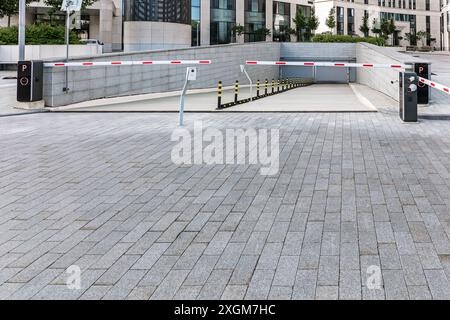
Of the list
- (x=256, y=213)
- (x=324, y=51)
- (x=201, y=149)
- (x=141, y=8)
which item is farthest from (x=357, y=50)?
(x=256, y=213)

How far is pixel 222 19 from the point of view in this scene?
63.3 m

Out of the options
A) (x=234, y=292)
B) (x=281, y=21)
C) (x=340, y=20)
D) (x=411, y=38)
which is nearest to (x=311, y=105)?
(x=234, y=292)

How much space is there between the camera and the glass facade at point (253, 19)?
216ft

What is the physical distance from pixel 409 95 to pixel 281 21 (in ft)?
202

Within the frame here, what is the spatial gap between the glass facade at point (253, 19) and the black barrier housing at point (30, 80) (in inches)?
2052

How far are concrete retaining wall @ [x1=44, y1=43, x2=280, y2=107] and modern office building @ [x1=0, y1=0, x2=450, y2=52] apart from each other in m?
4.85

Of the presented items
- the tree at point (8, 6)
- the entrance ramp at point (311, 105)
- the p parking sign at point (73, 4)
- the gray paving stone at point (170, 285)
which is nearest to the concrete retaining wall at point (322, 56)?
the entrance ramp at point (311, 105)

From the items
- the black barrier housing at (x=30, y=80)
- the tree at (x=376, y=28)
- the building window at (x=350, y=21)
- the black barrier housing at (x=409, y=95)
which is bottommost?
the black barrier housing at (x=409, y=95)

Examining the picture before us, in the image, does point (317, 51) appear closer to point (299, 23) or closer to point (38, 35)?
point (299, 23)

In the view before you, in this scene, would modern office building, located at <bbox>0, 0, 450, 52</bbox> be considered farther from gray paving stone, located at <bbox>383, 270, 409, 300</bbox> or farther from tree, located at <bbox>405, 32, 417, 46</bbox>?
gray paving stone, located at <bbox>383, 270, 409, 300</bbox>

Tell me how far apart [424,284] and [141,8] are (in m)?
32.2

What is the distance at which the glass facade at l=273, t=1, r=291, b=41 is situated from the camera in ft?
229

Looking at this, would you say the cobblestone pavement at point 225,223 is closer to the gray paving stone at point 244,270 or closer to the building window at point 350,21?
the gray paving stone at point 244,270

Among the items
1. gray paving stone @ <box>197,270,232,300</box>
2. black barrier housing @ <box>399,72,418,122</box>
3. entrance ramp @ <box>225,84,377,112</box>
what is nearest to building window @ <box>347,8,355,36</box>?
entrance ramp @ <box>225,84,377,112</box>
